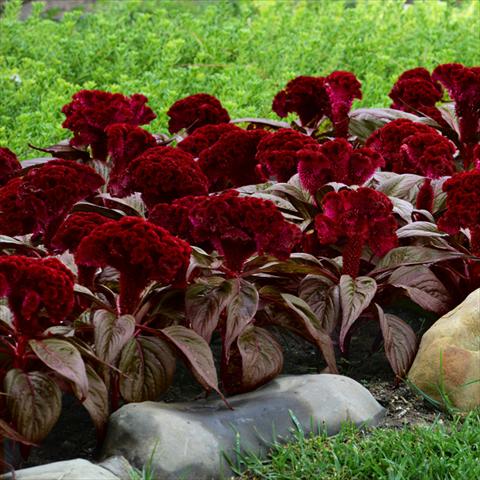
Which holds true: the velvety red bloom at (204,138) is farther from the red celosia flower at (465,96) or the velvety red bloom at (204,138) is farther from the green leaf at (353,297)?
the green leaf at (353,297)

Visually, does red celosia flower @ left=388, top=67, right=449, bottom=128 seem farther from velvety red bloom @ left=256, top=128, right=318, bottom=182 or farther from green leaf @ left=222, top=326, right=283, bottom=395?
Result: green leaf @ left=222, top=326, right=283, bottom=395

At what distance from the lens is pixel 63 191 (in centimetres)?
348

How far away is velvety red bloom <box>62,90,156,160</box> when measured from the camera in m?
4.53

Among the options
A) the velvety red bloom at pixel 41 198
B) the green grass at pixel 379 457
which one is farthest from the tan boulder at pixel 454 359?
the velvety red bloom at pixel 41 198

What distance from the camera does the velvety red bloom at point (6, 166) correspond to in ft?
14.4

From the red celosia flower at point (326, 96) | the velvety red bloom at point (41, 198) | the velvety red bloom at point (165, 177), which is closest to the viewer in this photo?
the velvety red bloom at point (41, 198)

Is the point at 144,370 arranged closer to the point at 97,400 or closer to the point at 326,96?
the point at 97,400

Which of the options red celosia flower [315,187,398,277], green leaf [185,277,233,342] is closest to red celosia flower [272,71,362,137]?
red celosia flower [315,187,398,277]

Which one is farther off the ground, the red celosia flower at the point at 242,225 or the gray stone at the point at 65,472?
the red celosia flower at the point at 242,225

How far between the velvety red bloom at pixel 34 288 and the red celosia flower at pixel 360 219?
1.03 m

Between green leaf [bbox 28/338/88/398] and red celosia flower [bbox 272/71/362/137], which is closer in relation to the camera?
green leaf [bbox 28/338/88/398]

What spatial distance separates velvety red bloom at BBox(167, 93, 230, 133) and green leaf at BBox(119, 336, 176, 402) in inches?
79.9

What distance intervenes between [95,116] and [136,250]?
1.65 metres

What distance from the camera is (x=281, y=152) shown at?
4043 millimetres
